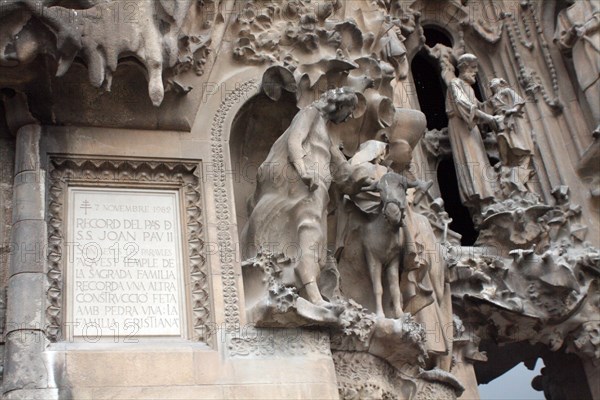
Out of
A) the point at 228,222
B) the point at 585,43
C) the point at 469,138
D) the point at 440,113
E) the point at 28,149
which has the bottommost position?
the point at 228,222

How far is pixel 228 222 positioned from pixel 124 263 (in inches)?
38.2

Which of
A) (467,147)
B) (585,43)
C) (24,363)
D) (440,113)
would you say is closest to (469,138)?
(467,147)

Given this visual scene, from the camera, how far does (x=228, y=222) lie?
8414 mm

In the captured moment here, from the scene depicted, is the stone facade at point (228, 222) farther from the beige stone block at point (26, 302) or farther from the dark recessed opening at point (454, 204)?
the dark recessed opening at point (454, 204)

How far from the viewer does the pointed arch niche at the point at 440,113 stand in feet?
43.3

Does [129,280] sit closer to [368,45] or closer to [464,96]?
[368,45]

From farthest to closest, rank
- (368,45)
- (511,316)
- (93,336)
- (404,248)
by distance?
1. (511,316)
2. (368,45)
3. (404,248)
4. (93,336)

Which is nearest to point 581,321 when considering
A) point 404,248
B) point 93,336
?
point 404,248

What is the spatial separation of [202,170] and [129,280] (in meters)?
1.25

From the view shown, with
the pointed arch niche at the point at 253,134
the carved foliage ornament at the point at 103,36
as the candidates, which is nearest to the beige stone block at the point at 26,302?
the carved foliage ornament at the point at 103,36

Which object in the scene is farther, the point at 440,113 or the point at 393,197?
the point at 440,113

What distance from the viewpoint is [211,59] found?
30.3 feet

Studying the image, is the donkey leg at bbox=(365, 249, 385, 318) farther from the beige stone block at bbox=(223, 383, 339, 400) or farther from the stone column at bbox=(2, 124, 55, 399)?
the stone column at bbox=(2, 124, 55, 399)

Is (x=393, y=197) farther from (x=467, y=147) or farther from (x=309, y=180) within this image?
(x=467, y=147)
